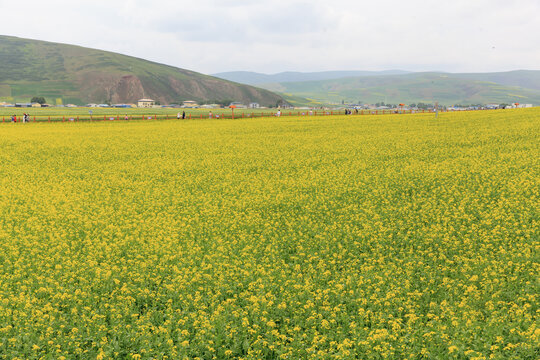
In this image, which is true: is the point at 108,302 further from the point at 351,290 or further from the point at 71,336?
the point at 351,290

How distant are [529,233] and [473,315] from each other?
6.04 m

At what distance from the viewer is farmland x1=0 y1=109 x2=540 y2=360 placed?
7.96m

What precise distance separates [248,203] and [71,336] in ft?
34.1

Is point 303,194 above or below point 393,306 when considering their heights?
above

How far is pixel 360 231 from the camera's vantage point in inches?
535

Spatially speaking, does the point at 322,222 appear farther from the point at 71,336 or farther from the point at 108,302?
the point at 71,336

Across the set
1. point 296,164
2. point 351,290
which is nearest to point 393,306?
point 351,290

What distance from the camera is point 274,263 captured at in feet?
37.5

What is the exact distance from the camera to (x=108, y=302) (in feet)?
31.2

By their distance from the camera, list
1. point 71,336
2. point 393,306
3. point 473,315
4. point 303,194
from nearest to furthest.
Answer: point 71,336 → point 473,315 → point 393,306 → point 303,194

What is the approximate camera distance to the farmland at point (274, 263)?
7961 mm

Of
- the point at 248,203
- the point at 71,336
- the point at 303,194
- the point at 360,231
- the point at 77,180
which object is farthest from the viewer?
the point at 77,180

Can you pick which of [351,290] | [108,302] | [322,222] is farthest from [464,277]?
[108,302]

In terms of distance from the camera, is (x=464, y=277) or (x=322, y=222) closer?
(x=464, y=277)
